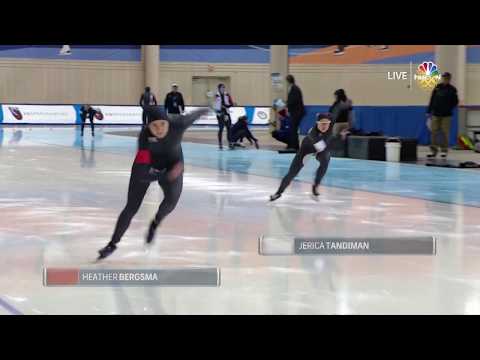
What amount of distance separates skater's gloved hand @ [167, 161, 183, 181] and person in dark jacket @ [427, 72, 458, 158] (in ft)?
31.6

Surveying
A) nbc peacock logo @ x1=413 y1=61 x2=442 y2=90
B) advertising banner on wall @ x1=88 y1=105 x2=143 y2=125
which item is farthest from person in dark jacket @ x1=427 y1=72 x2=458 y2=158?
advertising banner on wall @ x1=88 y1=105 x2=143 y2=125

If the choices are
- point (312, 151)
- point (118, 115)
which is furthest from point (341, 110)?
point (118, 115)

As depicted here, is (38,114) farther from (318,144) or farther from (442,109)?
(318,144)

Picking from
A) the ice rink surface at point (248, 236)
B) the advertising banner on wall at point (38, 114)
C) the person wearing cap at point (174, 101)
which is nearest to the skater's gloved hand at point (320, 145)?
the ice rink surface at point (248, 236)

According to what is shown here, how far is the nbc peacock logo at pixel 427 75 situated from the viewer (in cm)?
2364

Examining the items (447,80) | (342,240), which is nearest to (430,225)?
(342,240)

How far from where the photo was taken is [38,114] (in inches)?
1228

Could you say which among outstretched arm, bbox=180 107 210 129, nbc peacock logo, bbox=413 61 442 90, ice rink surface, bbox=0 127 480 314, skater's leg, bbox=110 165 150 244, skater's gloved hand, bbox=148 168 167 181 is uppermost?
nbc peacock logo, bbox=413 61 442 90

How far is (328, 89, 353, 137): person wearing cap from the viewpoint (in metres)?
7.14

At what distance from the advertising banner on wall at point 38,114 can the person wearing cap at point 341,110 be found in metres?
23.7

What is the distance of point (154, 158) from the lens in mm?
4285

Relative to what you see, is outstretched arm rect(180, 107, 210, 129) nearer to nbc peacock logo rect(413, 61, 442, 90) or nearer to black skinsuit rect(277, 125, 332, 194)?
black skinsuit rect(277, 125, 332, 194)
